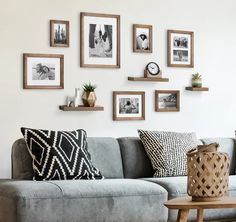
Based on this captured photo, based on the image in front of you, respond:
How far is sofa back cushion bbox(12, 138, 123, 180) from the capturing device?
4.77m

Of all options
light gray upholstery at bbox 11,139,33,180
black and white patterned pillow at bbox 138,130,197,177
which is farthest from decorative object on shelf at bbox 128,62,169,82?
light gray upholstery at bbox 11,139,33,180

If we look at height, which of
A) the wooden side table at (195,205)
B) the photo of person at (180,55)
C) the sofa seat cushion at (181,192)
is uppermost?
the photo of person at (180,55)

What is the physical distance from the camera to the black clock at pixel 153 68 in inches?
229

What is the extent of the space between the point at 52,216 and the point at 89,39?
202 cm

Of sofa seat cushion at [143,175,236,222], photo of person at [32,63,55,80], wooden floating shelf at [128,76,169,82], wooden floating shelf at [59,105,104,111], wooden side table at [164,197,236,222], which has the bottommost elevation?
sofa seat cushion at [143,175,236,222]

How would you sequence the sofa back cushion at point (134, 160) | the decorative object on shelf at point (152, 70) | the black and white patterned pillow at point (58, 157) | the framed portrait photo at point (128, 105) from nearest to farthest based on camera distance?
the black and white patterned pillow at point (58, 157) < the sofa back cushion at point (134, 160) < the framed portrait photo at point (128, 105) < the decorative object on shelf at point (152, 70)

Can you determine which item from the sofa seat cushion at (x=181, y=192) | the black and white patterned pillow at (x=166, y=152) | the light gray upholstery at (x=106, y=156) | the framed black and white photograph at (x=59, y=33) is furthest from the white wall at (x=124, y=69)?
the sofa seat cushion at (x=181, y=192)

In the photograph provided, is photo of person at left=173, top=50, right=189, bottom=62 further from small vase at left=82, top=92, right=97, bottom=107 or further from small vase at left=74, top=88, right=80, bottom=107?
small vase at left=74, top=88, right=80, bottom=107

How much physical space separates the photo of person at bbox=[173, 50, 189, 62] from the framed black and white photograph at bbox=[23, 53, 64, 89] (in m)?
1.21

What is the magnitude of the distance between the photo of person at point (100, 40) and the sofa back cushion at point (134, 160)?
0.87m

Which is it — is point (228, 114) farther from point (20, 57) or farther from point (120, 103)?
point (20, 57)

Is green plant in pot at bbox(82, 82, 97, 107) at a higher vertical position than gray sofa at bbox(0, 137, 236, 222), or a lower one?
higher

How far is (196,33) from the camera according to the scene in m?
6.11

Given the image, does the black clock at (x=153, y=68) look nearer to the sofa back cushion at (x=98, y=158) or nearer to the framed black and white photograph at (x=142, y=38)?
the framed black and white photograph at (x=142, y=38)
